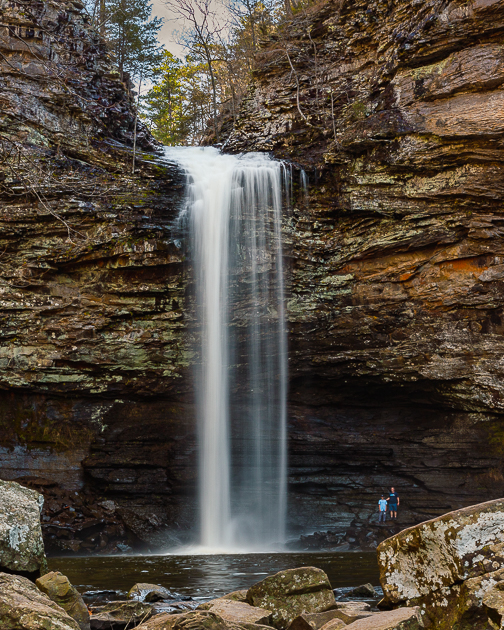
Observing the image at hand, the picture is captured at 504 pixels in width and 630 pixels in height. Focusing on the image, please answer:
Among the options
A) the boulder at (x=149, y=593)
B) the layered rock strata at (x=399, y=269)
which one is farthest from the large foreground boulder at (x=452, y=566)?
the layered rock strata at (x=399, y=269)

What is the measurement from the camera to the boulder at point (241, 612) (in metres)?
5.31

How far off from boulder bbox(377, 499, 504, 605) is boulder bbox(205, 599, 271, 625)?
1556 millimetres

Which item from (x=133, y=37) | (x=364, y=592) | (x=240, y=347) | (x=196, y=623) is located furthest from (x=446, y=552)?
(x=133, y=37)

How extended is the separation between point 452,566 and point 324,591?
8.51 ft

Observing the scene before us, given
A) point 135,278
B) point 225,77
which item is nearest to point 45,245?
point 135,278

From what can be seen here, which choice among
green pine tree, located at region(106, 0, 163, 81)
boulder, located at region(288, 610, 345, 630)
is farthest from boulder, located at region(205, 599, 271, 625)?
green pine tree, located at region(106, 0, 163, 81)

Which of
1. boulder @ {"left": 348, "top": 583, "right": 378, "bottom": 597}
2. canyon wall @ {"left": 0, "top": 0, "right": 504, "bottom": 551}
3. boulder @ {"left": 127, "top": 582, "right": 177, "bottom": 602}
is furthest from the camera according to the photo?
canyon wall @ {"left": 0, "top": 0, "right": 504, "bottom": 551}

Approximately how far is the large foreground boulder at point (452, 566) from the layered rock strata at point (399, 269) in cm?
1128

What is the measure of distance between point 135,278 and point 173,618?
11831mm

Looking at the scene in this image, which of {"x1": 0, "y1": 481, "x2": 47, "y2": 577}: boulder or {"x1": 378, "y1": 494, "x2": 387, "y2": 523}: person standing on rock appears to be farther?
{"x1": 378, "y1": 494, "x2": 387, "y2": 523}: person standing on rock

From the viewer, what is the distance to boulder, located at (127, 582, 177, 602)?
7.54m

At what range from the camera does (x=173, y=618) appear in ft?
14.9

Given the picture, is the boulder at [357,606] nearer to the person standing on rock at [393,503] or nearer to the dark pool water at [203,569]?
the dark pool water at [203,569]

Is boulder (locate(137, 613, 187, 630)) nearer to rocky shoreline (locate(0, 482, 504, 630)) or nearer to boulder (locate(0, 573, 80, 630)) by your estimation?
rocky shoreline (locate(0, 482, 504, 630))
